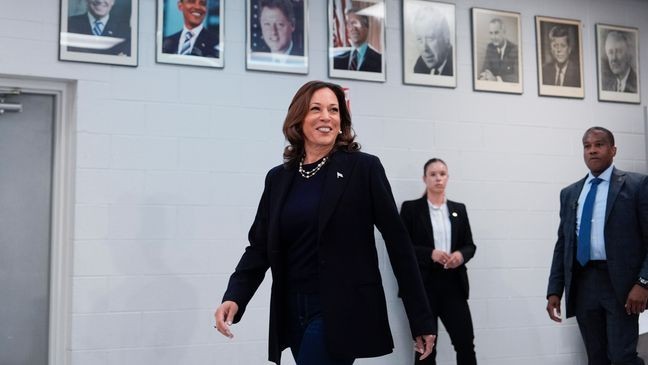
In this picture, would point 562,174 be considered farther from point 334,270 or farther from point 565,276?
point 334,270

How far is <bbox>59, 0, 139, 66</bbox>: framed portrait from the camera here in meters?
4.21

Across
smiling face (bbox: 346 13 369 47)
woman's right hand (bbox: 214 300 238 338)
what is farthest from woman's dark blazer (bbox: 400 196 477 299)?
woman's right hand (bbox: 214 300 238 338)

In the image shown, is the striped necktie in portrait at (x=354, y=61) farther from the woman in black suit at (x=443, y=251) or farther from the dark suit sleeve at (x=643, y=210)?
the dark suit sleeve at (x=643, y=210)

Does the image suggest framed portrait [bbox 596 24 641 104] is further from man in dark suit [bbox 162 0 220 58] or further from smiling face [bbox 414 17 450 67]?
man in dark suit [bbox 162 0 220 58]

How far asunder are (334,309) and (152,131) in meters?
2.59

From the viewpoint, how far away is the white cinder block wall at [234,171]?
4.20 meters

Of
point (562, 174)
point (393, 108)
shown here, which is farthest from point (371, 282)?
point (562, 174)

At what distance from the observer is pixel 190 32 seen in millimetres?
4469

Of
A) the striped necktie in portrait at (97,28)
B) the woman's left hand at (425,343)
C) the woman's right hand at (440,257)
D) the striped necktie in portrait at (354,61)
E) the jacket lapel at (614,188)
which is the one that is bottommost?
the woman's left hand at (425,343)

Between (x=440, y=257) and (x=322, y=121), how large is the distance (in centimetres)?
245

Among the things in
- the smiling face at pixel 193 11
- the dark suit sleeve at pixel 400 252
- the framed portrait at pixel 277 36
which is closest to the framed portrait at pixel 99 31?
the smiling face at pixel 193 11

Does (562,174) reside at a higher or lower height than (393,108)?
lower

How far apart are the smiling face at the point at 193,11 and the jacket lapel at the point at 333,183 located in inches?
98.9

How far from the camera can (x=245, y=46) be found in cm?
460
